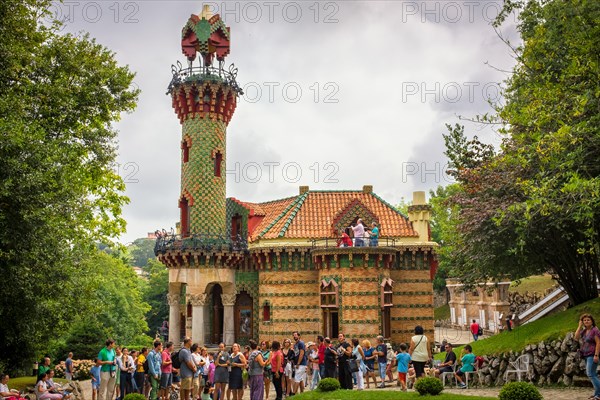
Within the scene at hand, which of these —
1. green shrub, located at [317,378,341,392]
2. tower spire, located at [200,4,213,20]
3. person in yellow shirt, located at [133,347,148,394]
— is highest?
tower spire, located at [200,4,213,20]

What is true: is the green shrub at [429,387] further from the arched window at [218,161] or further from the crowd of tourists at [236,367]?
the arched window at [218,161]

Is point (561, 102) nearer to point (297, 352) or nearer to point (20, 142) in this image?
point (297, 352)

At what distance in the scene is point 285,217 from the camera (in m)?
29.1

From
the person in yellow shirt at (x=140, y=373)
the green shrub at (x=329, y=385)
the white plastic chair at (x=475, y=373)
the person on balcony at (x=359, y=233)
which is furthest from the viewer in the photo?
the person on balcony at (x=359, y=233)

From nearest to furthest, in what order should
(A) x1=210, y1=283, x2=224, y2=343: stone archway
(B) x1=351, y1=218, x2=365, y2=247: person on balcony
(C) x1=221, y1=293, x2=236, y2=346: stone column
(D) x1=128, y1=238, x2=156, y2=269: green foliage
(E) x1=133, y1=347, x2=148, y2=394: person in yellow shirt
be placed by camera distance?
(E) x1=133, y1=347, x2=148, y2=394: person in yellow shirt < (B) x1=351, y1=218, x2=365, y2=247: person on balcony < (C) x1=221, y1=293, x2=236, y2=346: stone column < (A) x1=210, y1=283, x2=224, y2=343: stone archway < (D) x1=128, y1=238, x2=156, y2=269: green foliage

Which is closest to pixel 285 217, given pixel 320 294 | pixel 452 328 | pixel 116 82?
pixel 320 294

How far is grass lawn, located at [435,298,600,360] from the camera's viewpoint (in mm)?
17484

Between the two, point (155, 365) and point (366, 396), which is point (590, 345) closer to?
point (366, 396)

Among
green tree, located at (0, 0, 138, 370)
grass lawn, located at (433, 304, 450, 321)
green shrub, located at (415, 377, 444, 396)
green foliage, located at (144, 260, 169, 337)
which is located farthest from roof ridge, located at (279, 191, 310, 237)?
grass lawn, located at (433, 304, 450, 321)

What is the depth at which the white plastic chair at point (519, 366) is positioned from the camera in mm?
17062

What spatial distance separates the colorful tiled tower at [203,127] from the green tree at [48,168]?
3.89 metres

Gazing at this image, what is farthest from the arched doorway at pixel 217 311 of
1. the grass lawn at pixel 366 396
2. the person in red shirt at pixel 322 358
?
the grass lawn at pixel 366 396

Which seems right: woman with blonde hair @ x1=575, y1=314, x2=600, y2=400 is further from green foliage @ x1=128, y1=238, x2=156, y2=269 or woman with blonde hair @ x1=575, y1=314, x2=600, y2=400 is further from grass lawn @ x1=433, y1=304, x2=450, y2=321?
green foliage @ x1=128, y1=238, x2=156, y2=269

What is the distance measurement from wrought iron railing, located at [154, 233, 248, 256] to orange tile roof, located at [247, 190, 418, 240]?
1526mm
